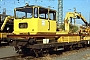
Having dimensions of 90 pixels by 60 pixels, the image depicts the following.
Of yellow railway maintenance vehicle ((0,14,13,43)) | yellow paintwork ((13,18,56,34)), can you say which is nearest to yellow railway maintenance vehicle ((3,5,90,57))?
yellow paintwork ((13,18,56,34))

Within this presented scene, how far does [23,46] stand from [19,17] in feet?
7.54

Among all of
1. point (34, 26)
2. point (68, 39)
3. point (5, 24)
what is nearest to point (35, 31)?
point (34, 26)

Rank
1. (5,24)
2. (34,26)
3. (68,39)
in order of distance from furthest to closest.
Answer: (5,24)
(68,39)
(34,26)

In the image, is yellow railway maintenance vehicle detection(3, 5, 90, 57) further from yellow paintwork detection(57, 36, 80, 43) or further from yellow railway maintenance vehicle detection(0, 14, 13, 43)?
yellow railway maintenance vehicle detection(0, 14, 13, 43)

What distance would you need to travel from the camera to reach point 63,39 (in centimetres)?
1505

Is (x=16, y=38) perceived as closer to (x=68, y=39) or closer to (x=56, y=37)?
(x=56, y=37)

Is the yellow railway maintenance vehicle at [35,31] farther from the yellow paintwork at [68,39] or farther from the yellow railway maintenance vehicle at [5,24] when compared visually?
the yellow railway maintenance vehicle at [5,24]

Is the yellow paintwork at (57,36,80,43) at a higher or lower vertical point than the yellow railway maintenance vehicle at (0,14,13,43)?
lower

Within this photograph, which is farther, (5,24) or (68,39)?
(5,24)

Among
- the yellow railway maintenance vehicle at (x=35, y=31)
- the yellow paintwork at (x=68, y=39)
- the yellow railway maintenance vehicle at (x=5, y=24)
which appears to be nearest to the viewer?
the yellow railway maintenance vehicle at (x=35, y=31)

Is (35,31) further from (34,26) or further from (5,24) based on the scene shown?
(5,24)

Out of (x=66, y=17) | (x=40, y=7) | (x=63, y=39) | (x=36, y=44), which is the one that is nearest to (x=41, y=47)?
(x=36, y=44)

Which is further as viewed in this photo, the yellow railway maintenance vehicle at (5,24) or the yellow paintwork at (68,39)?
the yellow railway maintenance vehicle at (5,24)

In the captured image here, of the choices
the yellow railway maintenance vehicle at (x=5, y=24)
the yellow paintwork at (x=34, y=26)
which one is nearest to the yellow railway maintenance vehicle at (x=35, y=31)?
the yellow paintwork at (x=34, y=26)
